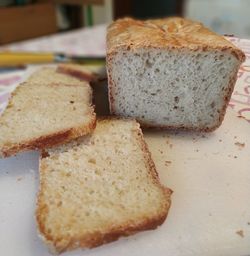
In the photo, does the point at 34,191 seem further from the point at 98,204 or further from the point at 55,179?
the point at 98,204

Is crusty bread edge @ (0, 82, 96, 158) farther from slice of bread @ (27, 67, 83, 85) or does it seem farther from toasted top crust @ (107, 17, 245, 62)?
slice of bread @ (27, 67, 83, 85)

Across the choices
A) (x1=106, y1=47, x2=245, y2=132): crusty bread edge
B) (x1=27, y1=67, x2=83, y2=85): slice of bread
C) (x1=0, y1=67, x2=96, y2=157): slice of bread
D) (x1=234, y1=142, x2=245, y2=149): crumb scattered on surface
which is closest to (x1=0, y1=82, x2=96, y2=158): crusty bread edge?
(x1=0, y1=67, x2=96, y2=157): slice of bread

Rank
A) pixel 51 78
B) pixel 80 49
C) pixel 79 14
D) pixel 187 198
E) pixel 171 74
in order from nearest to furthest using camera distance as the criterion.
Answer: pixel 187 198 → pixel 171 74 → pixel 51 78 → pixel 80 49 → pixel 79 14

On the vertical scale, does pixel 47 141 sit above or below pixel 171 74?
below

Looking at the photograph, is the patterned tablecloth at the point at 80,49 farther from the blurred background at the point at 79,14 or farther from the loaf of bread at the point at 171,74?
the blurred background at the point at 79,14

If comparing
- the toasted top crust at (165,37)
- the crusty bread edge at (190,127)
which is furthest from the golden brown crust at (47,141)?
the toasted top crust at (165,37)

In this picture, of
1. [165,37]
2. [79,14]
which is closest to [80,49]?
[79,14]

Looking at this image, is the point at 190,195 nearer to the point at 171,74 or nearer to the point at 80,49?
the point at 171,74
